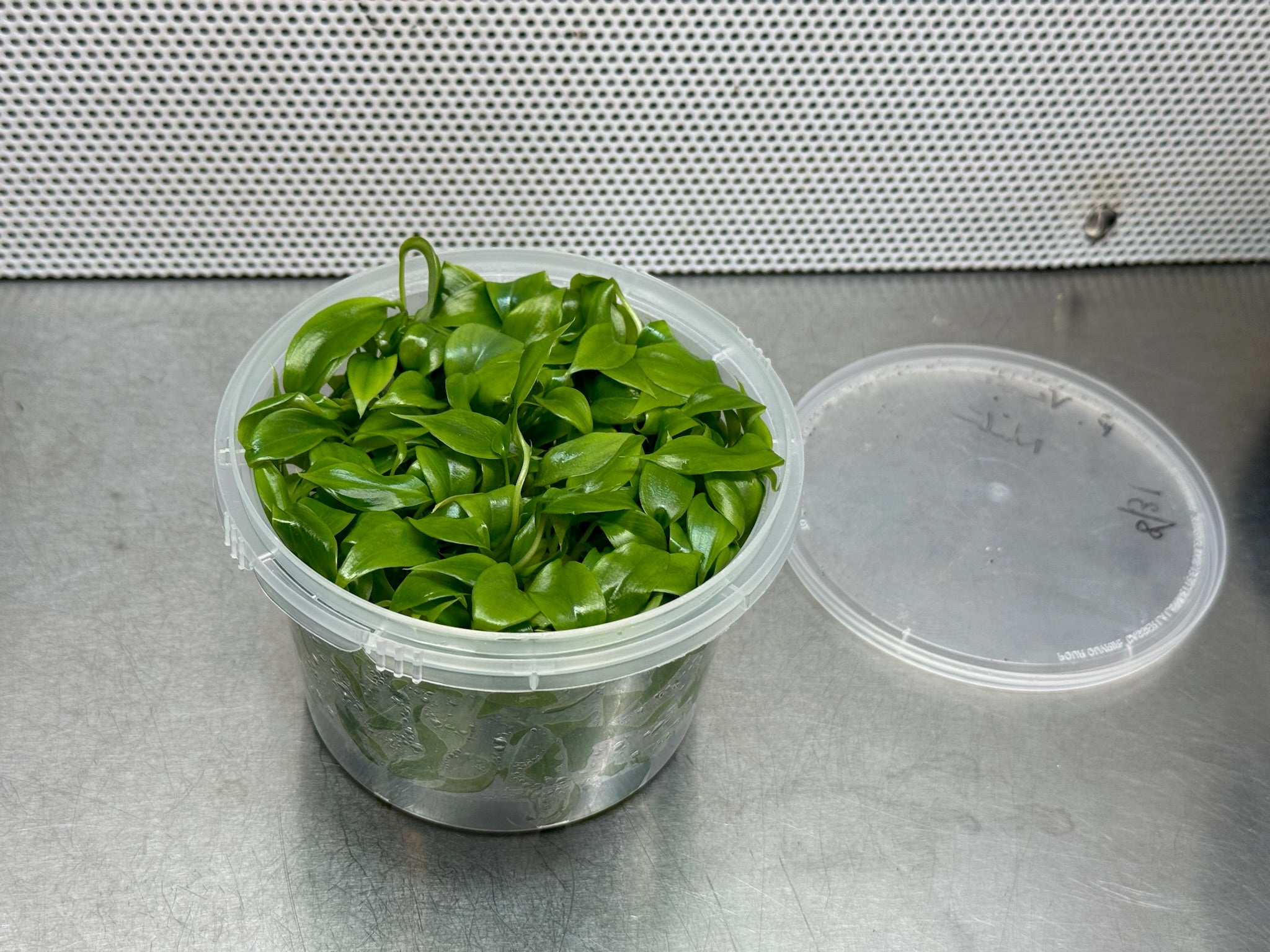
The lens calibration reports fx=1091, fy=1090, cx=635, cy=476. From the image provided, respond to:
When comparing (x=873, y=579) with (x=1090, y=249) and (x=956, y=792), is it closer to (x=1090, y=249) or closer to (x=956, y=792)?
(x=956, y=792)

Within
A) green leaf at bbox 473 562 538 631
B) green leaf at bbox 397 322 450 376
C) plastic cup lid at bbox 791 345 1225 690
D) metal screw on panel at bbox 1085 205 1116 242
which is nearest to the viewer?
green leaf at bbox 473 562 538 631

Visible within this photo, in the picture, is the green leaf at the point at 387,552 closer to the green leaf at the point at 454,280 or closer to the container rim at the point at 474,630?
the container rim at the point at 474,630

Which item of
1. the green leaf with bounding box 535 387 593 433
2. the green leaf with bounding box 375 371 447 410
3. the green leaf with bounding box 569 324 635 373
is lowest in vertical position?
the green leaf with bounding box 375 371 447 410

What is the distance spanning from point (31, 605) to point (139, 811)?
0.49 feet

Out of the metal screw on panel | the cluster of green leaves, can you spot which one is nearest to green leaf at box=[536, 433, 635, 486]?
the cluster of green leaves

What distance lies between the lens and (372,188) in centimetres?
74

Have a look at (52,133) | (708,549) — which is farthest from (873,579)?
(52,133)

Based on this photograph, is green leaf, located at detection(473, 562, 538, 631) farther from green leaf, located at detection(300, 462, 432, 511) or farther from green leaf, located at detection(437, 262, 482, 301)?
green leaf, located at detection(437, 262, 482, 301)

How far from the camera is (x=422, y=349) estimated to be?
512 mm

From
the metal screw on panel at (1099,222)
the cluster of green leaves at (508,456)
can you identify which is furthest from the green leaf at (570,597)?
the metal screw on panel at (1099,222)

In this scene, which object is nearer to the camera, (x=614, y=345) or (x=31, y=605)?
(x=614, y=345)

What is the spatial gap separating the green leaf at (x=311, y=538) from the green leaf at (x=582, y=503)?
0.09m

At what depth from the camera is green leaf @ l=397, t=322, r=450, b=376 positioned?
511 millimetres

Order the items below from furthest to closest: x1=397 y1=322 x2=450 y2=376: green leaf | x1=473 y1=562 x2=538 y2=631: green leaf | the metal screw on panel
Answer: the metal screw on panel, x1=397 y1=322 x2=450 y2=376: green leaf, x1=473 y1=562 x2=538 y2=631: green leaf
